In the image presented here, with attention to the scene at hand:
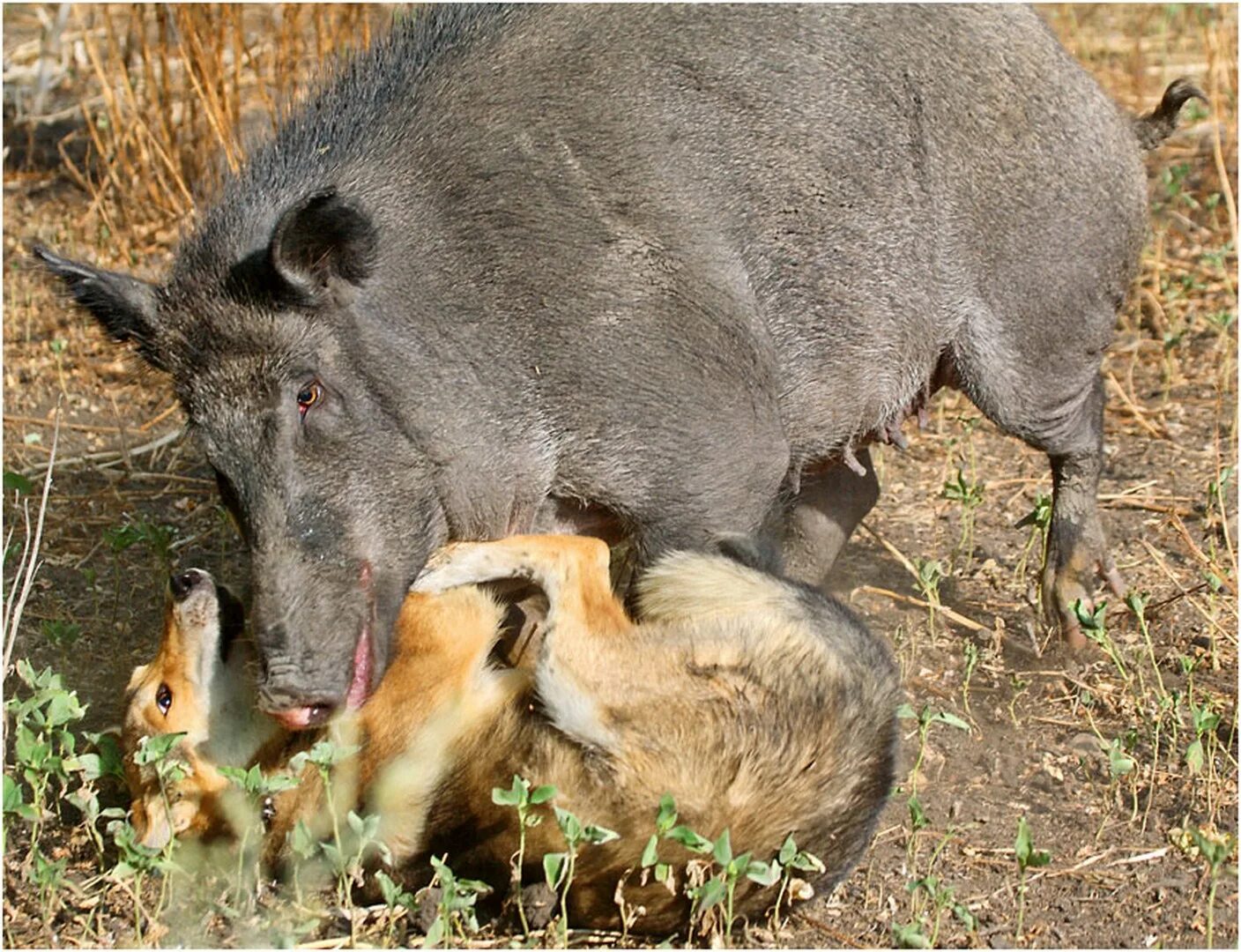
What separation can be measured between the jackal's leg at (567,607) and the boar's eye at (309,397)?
535 mm

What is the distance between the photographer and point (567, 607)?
14.7 ft

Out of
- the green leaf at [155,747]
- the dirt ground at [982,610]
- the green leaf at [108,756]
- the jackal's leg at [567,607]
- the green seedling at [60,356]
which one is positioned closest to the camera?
the green leaf at [155,747]

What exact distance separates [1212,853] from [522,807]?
1516 mm

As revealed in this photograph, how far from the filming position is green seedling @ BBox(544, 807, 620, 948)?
3922 mm

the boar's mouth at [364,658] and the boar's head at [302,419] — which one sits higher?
the boar's head at [302,419]

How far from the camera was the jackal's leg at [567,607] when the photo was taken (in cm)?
432

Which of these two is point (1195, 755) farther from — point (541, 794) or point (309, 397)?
point (309, 397)

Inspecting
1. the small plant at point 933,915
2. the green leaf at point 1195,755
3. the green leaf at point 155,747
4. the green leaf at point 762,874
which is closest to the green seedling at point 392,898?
the green leaf at point 155,747

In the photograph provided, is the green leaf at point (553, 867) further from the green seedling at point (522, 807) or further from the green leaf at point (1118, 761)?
the green leaf at point (1118, 761)

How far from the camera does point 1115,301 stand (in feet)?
19.0

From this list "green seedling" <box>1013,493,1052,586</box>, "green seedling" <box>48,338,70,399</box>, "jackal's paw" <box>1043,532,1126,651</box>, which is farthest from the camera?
"green seedling" <box>48,338,70,399</box>

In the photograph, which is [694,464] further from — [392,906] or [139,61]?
[139,61]

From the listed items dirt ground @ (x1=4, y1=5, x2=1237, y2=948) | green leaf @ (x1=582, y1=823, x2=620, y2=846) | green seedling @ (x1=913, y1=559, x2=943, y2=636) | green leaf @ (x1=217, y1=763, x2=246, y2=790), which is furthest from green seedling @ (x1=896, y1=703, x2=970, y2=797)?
green leaf @ (x1=217, y1=763, x2=246, y2=790)

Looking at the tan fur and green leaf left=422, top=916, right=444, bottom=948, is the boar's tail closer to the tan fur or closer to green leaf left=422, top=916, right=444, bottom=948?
the tan fur
